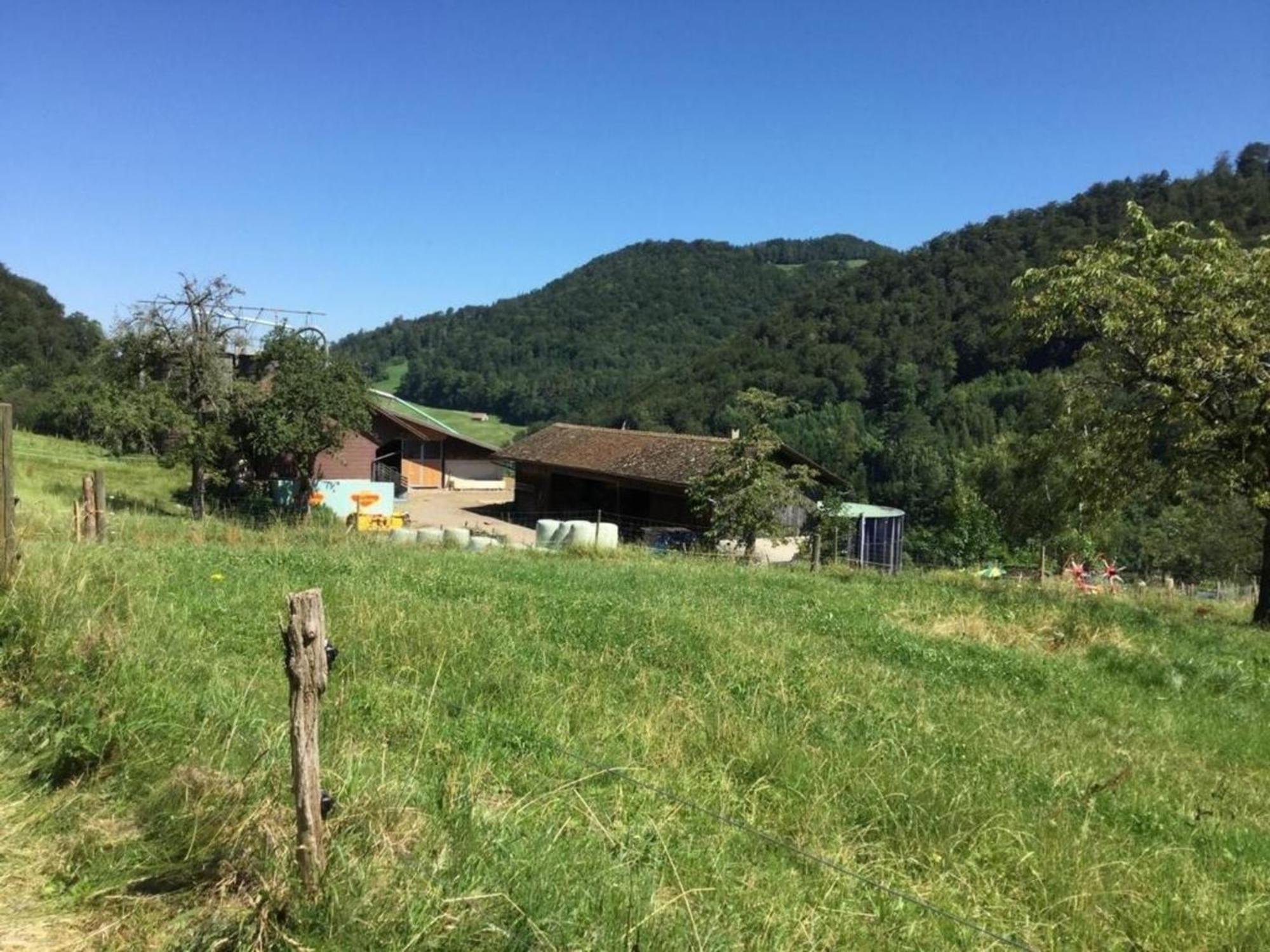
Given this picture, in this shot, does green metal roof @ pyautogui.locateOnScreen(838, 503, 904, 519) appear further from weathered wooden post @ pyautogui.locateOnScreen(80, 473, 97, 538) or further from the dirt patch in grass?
weathered wooden post @ pyautogui.locateOnScreen(80, 473, 97, 538)

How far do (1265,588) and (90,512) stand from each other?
62.6 feet

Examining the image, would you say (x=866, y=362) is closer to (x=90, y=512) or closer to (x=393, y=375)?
(x=393, y=375)

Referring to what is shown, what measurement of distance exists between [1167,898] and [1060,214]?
116612 millimetres

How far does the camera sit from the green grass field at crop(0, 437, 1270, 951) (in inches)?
125

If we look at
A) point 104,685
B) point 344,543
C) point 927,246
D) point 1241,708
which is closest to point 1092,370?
point 1241,708

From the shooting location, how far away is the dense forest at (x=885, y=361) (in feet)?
150

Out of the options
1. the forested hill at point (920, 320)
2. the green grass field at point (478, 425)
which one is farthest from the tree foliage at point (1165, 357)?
the green grass field at point (478, 425)

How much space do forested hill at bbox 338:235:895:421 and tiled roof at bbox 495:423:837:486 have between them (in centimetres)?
6179

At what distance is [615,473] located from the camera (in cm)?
4000

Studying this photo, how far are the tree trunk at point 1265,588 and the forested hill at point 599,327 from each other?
96.8 meters

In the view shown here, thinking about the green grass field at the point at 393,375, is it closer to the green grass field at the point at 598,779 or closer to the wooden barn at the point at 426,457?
the wooden barn at the point at 426,457

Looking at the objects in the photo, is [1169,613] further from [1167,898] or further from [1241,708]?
[1167,898]

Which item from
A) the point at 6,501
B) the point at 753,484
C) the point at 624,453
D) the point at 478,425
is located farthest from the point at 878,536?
the point at 478,425

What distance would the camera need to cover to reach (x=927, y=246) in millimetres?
120875
